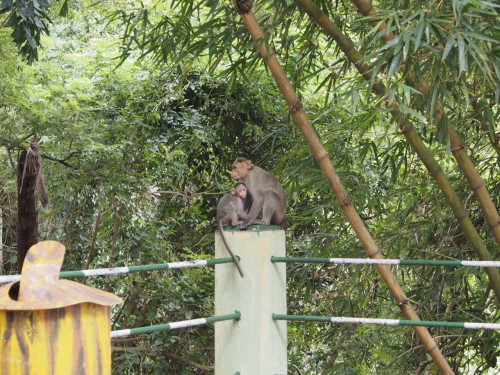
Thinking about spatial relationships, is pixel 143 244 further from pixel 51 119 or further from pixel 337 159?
pixel 337 159

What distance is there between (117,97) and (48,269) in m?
4.45

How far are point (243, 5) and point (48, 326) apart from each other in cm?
212

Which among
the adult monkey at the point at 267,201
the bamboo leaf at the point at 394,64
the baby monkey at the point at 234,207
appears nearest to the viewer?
the bamboo leaf at the point at 394,64

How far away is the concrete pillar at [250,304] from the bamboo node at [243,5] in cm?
90

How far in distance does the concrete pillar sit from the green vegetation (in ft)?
4.17

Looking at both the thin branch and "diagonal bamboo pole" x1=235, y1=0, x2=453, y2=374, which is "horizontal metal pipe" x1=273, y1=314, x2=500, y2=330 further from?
the thin branch

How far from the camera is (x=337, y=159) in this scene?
15.0 feet

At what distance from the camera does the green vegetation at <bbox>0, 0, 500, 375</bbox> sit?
168 inches

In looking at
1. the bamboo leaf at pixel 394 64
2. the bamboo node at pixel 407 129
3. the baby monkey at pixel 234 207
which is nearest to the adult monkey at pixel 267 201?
the baby monkey at pixel 234 207

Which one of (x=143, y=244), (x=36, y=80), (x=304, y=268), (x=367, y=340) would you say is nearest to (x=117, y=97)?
(x=36, y=80)

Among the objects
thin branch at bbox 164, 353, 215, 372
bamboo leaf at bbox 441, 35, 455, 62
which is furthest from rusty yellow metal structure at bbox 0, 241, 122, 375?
thin branch at bbox 164, 353, 215, 372

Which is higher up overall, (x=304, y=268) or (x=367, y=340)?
(x=304, y=268)

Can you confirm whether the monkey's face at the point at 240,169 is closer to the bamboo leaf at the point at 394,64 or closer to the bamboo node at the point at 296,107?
the bamboo node at the point at 296,107

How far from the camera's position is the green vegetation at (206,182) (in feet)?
14.0
